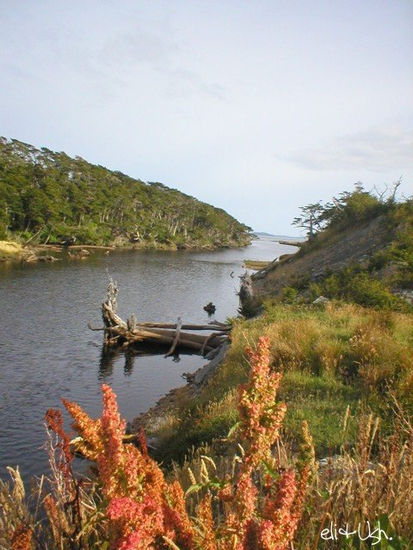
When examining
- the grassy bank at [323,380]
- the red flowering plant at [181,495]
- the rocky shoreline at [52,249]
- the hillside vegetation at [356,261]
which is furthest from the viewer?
the rocky shoreline at [52,249]

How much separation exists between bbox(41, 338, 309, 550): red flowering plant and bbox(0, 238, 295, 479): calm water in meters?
10.2

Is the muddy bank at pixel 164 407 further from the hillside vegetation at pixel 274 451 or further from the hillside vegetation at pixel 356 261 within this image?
the hillside vegetation at pixel 356 261

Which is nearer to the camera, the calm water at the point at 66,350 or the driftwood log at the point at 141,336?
the calm water at the point at 66,350

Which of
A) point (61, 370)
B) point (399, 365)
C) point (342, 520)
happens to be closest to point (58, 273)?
point (61, 370)

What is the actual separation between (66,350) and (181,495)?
20.8 m

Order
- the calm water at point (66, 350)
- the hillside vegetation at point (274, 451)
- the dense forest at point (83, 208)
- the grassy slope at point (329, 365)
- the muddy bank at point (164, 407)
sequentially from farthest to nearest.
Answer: the dense forest at point (83, 208) < the calm water at point (66, 350) < the muddy bank at point (164, 407) < the grassy slope at point (329, 365) < the hillside vegetation at point (274, 451)

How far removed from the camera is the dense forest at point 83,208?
73875mm

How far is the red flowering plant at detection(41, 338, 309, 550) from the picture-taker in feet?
6.48

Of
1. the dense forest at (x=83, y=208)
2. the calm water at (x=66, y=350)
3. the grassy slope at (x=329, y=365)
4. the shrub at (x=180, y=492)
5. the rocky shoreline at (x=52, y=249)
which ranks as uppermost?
the dense forest at (x=83, y=208)

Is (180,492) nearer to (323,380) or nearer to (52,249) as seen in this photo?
(323,380)

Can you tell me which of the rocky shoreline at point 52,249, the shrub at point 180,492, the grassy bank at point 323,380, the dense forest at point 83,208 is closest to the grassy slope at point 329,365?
the grassy bank at point 323,380

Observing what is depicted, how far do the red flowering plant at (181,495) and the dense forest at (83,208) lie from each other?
221 feet

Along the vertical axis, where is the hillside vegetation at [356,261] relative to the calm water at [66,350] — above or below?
above

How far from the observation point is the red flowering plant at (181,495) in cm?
197
